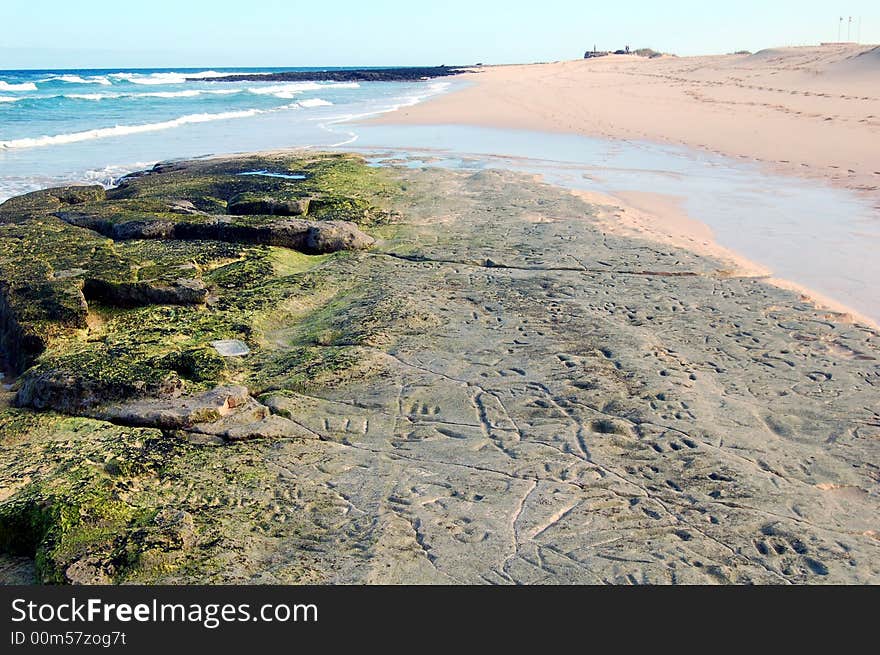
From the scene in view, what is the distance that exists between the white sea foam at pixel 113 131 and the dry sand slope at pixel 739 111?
6000mm

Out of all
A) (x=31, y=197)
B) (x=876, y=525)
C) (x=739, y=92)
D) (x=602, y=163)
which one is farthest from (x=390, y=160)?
(x=739, y=92)

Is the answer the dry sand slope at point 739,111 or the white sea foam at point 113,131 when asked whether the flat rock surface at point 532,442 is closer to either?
the dry sand slope at point 739,111

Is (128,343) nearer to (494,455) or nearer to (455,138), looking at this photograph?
(494,455)

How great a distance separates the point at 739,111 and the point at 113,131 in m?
16.7

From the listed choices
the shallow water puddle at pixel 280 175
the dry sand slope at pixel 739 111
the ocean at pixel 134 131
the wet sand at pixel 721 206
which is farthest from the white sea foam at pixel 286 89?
the shallow water puddle at pixel 280 175

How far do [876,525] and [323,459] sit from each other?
230cm

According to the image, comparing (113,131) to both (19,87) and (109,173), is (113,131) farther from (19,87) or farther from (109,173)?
(19,87)

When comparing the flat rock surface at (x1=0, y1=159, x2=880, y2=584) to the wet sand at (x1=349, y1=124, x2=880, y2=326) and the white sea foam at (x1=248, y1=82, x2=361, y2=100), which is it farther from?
the white sea foam at (x1=248, y1=82, x2=361, y2=100)

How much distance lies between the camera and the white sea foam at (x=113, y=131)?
18078mm

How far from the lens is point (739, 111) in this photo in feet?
70.4

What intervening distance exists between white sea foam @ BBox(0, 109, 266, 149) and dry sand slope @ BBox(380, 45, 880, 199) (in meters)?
6.00

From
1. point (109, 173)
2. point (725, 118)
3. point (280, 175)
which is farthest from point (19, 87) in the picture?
point (280, 175)

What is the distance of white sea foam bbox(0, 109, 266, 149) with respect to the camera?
1808 cm

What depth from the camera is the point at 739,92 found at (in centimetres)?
2842
